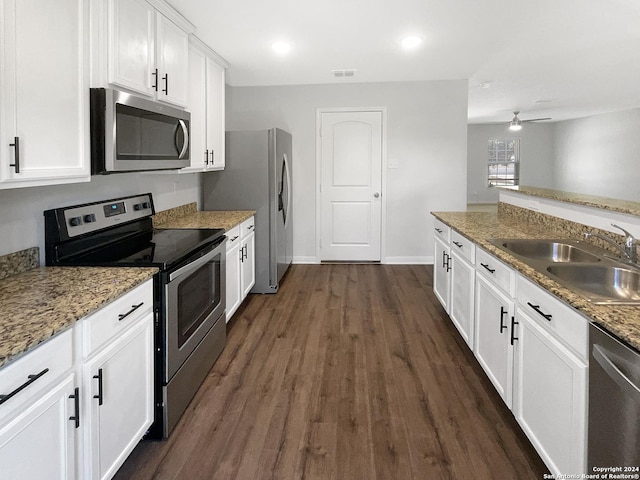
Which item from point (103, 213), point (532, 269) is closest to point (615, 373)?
point (532, 269)

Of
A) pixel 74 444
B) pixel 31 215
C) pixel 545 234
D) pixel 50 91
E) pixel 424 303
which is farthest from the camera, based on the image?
pixel 424 303

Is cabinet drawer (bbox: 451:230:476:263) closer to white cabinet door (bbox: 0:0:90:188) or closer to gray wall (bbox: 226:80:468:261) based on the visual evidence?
white cabinet door (bbox: 0:0:90:188)

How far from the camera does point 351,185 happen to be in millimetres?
5984

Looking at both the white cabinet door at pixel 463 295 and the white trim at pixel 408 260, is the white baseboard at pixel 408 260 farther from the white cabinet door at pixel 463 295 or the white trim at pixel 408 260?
the white cabinet door at pixel 463 295

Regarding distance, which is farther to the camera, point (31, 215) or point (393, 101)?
point (393, 101)

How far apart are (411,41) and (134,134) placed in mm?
2585

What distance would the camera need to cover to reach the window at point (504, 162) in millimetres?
12352

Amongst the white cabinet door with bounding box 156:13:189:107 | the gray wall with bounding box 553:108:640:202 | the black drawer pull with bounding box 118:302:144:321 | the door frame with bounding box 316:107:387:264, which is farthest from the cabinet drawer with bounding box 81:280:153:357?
the gray wall with bounding box 553:108:640:202

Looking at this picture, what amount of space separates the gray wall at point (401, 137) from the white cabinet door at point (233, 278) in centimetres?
228

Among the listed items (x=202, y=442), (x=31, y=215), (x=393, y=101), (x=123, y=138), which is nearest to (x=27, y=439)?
(x=202, y=442)

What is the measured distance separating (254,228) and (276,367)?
1873 millimetres

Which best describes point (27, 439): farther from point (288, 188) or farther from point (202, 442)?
point (288, 188)

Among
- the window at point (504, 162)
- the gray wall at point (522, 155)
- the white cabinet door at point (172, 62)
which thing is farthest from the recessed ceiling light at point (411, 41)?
the window at point (504, 162)

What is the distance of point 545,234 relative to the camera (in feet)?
9.55
